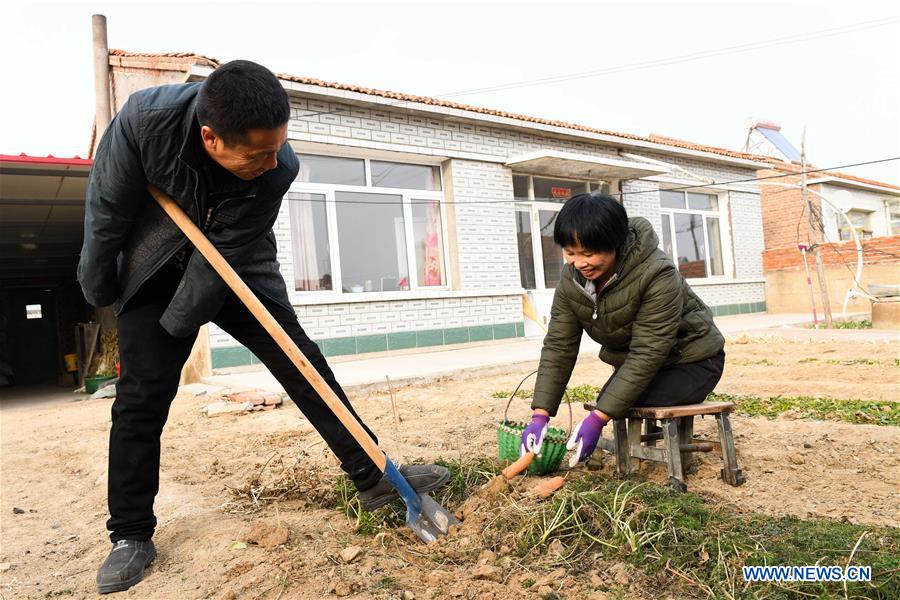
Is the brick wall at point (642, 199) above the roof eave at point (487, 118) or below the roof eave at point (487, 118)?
below

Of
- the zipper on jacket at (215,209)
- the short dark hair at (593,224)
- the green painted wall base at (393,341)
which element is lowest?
the green painted wall base at (393,341)

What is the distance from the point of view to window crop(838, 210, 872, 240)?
18.4m

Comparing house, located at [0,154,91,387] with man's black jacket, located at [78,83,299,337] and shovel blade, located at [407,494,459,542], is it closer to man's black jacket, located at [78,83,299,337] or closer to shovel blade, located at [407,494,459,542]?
man's black jacket, located at [78,83,299,337]

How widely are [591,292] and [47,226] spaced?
441 inches

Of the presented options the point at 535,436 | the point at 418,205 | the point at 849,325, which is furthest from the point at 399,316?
the point at 849,325

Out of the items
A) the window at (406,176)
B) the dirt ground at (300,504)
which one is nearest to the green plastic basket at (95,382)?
the dirt ground at (300,504)

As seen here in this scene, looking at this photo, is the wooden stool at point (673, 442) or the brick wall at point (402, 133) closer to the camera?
the wooden stool at point (673, 442)

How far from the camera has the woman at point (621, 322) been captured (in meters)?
2.55

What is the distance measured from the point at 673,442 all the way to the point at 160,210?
2.19 meters

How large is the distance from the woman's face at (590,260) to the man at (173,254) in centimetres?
112

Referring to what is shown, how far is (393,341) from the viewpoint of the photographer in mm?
9156

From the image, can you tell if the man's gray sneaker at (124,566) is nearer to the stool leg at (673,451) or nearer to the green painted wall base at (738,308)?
the stool leg at (673,451)

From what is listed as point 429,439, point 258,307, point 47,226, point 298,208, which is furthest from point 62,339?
point 258,307

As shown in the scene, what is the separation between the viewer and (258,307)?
2115 millimetres
